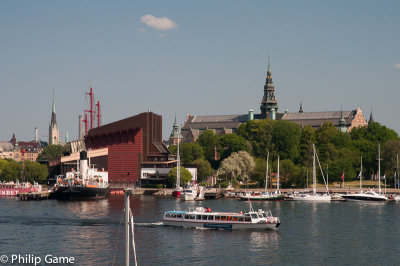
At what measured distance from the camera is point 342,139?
19938 cm

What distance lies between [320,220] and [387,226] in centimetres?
1126

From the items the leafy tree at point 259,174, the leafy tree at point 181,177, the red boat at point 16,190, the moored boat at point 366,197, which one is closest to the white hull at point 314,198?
the moored boat at point 366,197

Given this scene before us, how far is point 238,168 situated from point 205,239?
340 ft

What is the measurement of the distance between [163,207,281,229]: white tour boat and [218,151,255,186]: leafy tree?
92.2 meters

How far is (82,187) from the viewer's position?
150m

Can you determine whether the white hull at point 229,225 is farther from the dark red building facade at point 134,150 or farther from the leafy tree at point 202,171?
the leafy tree at point 202,171

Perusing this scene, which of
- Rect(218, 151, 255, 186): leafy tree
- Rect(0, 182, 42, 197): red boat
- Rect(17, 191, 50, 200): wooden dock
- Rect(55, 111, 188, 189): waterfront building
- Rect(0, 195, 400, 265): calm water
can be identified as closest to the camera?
Rect(0, 195, 400, 265): calm water

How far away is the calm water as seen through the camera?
65812mm

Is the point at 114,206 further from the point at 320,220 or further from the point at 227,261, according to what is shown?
the point at 227,261

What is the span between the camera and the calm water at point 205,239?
65.8 metres

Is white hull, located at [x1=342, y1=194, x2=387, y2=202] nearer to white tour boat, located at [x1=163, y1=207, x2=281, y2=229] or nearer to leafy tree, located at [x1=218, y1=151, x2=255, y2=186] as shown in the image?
leafy tree, located at [x1=218, y1=151, x2=255, y2=186]

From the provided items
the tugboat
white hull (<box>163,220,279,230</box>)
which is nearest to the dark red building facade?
the tugboat

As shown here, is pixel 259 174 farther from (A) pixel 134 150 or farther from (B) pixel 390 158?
(A) pixel 134 150

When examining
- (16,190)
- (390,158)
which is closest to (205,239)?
(390,158)
